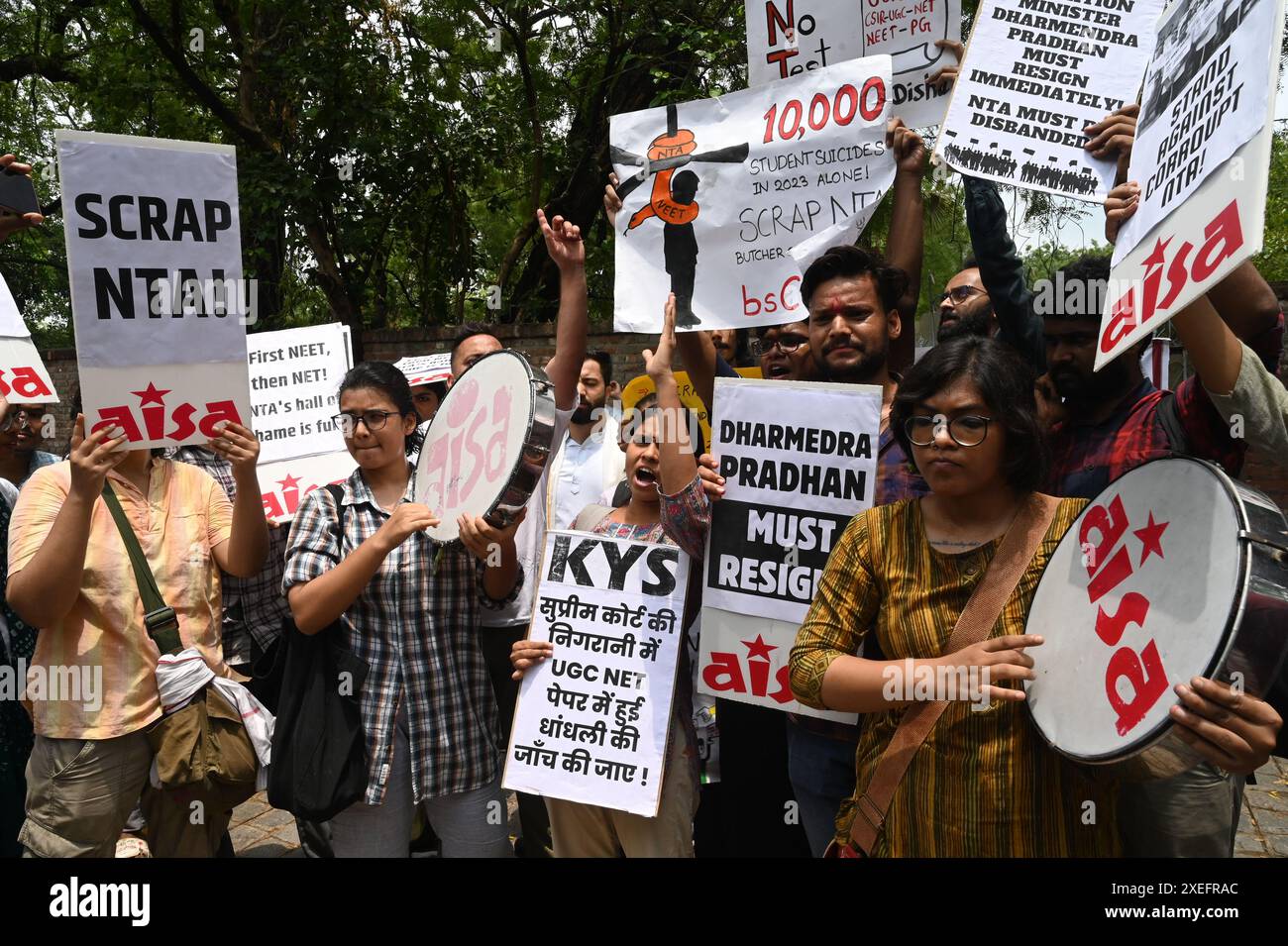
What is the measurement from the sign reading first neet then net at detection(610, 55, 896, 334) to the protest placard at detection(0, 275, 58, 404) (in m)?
2.15

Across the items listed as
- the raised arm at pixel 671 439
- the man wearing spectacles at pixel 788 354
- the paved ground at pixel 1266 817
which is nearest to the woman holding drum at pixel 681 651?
the raised arm at pixel 671 439

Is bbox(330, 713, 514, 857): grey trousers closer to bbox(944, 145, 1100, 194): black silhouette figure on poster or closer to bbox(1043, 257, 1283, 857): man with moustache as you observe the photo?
bbox(1043, 257, 1283, 857): man with moustache

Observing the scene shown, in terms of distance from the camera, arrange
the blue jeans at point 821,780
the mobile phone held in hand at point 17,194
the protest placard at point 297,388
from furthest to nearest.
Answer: the protest placard at point 297,388
the mobile phone held in hand at point 17,194
the blue jeans at point 821,780

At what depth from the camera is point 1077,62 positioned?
2898 millimetres

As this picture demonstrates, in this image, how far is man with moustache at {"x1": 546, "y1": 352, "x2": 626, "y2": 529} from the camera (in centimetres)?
475

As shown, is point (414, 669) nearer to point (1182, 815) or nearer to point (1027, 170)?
point (1182, 815)

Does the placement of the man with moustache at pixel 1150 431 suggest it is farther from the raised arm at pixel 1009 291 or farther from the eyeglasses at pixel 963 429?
the eyeglasses at pixel 963 429

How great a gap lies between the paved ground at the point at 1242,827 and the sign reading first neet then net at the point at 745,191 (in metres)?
2.82

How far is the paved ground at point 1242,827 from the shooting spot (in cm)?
440

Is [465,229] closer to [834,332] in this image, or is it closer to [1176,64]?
[834,332]
